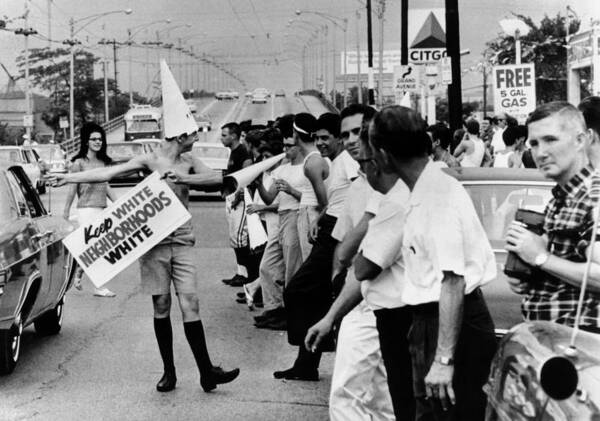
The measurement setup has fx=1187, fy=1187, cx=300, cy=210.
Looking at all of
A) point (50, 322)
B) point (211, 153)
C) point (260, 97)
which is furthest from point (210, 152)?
point (260, 97)

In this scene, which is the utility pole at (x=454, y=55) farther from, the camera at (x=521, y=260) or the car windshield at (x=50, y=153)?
the car windshield at (x=50, y=153)

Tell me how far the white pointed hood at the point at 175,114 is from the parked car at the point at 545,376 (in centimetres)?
430

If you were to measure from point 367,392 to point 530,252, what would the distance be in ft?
6.61

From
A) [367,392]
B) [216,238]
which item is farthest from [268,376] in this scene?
[216,238]

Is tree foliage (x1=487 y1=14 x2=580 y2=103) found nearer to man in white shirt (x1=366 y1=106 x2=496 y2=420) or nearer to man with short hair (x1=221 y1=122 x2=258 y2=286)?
man with short hair (x1=221 y1=122 x2=258 y2=286)

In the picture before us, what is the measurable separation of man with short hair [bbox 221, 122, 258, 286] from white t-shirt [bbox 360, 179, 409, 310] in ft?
22.6

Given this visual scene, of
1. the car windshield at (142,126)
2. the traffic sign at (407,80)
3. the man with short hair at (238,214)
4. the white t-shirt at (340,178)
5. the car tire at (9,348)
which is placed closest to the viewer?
the car tire at (9,348)

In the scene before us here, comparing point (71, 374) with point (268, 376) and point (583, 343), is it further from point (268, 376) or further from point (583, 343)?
point (583, 343)

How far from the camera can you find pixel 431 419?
15.1 ft

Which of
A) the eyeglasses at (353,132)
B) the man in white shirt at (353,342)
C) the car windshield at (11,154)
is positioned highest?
the car windshield at (11,154)

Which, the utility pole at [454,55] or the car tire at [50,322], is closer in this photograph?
the car tire at [50,322]

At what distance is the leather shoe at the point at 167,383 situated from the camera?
8.04 m

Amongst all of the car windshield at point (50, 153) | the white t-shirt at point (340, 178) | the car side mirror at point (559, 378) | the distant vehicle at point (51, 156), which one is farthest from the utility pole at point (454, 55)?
the car windshield at point (50, 153)

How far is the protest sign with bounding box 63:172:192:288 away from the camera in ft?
25.8
